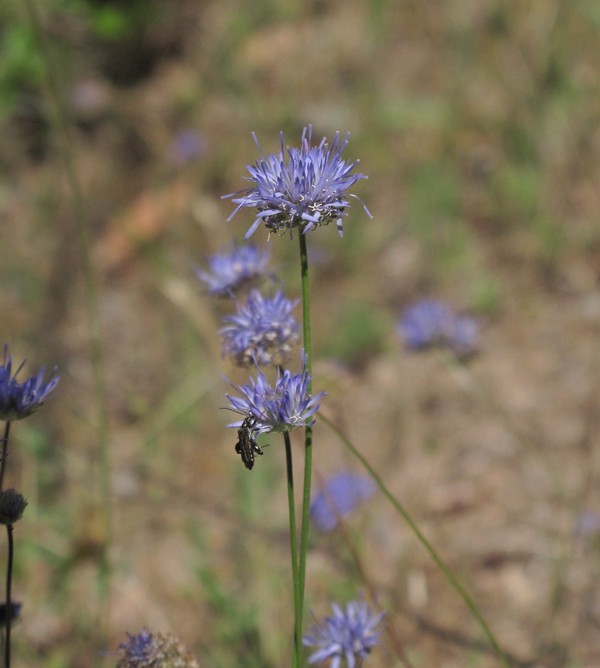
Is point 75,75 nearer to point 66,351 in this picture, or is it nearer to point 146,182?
point 146,182

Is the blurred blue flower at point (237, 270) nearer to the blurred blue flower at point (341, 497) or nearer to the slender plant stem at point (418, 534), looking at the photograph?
the slender plant stem at point (418, 534)

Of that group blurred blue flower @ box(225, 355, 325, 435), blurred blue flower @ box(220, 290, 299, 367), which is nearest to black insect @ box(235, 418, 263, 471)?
blurred blue flower @ box(225, 355, 325, 435)

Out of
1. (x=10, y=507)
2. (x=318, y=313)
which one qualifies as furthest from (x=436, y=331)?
(x=318, y=313)

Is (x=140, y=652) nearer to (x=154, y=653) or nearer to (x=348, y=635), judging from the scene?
(x=154, y=653)

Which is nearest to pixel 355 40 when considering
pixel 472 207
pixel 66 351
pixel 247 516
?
pixel 472 207

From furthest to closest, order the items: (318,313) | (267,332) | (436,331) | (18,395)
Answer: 1. (318,313)
2. (436,331)
3. (267,332)
4. (18,395)

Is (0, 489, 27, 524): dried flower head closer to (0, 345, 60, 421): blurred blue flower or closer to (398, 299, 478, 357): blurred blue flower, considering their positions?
(0, 345, 60, 421): blurred blue flower
